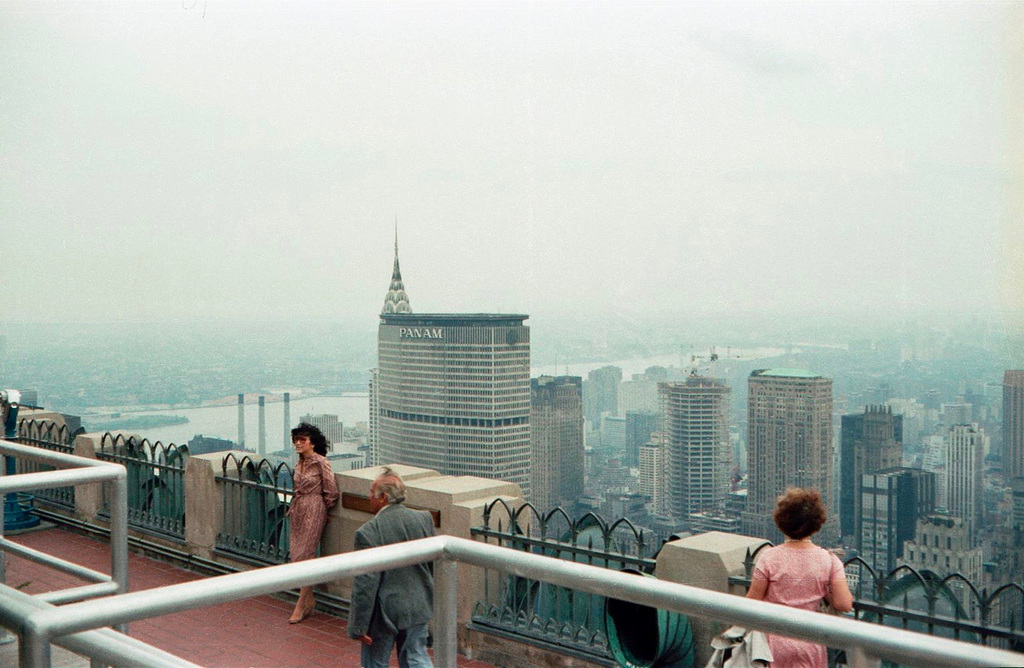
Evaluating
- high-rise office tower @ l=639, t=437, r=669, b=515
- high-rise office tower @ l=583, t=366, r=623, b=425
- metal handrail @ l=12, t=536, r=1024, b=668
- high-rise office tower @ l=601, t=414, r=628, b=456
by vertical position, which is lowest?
high-rise office tower @ l=639, t=437, r=669, b=515

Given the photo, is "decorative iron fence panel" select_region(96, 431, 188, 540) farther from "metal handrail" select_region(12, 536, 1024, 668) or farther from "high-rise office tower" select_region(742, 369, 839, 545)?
"high-rise office tower" select_region(742, 369, 839, 545)

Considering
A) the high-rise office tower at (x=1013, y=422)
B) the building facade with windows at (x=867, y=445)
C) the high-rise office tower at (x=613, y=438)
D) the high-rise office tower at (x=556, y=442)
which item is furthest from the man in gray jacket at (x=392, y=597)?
the high-rise office tower at (x=613, y=438)

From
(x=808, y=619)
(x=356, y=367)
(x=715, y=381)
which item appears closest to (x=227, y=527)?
(x=808, y=619)

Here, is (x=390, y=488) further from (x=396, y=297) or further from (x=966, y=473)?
(x=396, y=297)

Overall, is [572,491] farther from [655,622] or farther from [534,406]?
[655,622]

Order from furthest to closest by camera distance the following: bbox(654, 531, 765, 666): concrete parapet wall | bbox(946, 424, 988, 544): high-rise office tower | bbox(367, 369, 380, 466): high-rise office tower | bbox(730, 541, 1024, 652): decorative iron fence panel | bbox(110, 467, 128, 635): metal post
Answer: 1. bbox(367, 369, 380, 466): high-rise office tower
2. bbox(946, 424, 988, 544): high-rise office tower
3. bbox(654, 531, 765, 666): concrete parapet wall
4. bbox(730, 541, 1024, 652): decorative iron fence panel
5. bbox(110, 467, 128, 635): metal post

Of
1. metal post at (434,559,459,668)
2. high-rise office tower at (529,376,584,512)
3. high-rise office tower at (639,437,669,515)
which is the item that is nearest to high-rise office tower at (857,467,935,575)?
high-rise office tower at (639,437,669,515)

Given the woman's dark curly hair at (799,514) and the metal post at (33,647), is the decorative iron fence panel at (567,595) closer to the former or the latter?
the woman's dark curly hair at (799,514)
